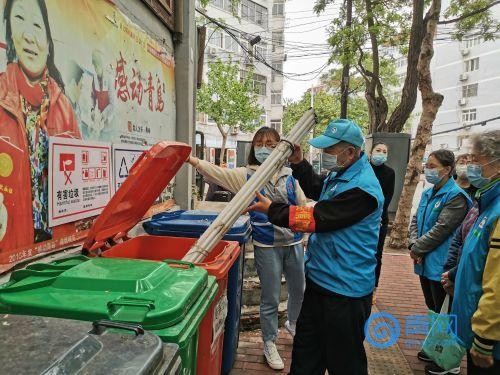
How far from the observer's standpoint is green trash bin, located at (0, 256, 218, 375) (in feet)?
3.81

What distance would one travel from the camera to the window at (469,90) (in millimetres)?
30438

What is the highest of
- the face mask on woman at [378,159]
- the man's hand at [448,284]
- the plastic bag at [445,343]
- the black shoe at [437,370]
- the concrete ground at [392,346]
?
the face mask on woman at [378,159]

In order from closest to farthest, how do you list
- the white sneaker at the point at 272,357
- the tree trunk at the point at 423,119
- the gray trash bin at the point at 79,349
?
the gray trash bin at the point at 79,349
the white sneaker at the point at 272,357
the tree trunk at the point at 423,119

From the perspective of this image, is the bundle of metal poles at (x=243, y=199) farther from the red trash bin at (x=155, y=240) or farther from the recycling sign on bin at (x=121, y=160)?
the recycling sign on bin at (x=121, y=160)

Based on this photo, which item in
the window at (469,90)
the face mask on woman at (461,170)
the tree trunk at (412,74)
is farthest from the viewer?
the window at (469,90)

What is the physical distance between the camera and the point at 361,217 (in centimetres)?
194

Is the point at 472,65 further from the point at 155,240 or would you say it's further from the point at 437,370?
the point at 155,240

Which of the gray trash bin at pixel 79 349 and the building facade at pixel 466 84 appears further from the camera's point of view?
the building facade at pixel 466 84

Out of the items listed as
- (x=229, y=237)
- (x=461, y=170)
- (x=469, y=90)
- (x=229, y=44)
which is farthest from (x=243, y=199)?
(x=469, y=90)

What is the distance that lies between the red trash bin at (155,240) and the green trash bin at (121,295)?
0.29 meters

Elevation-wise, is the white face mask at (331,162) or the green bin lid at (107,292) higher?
the white face mask at (331,162)

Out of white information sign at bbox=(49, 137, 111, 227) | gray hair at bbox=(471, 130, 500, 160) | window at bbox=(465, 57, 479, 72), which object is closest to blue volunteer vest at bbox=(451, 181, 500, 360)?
gray hair at bbox=(471, 130, 500, 160)

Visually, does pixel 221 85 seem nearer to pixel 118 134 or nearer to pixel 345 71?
pixel 345 71

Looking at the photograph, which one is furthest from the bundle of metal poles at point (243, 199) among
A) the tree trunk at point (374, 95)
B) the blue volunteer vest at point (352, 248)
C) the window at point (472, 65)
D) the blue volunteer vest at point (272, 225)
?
the window at point (472, 65)
